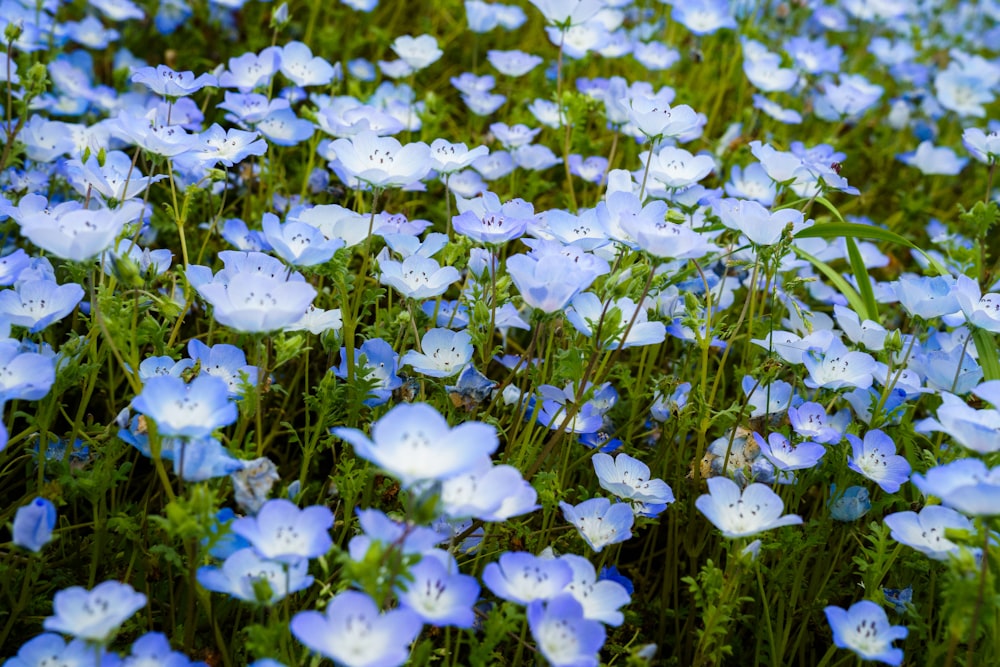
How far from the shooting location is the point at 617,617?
4.60ft

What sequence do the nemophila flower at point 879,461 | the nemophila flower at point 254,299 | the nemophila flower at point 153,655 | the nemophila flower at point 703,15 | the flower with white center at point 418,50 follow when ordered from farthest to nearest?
the nemophila flower at point 703,15, the flower with white center at point 418,50, the nemophila flower at point 879,461, the nemophila flower at point 254,299, the nemophila flower at point 153,655

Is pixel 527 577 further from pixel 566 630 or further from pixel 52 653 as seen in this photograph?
pixel 52 653

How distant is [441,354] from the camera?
182 cm

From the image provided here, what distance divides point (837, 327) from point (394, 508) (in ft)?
4.21

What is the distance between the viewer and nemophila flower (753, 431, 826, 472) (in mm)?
1700

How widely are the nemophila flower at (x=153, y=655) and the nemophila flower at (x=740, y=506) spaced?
2.66ft

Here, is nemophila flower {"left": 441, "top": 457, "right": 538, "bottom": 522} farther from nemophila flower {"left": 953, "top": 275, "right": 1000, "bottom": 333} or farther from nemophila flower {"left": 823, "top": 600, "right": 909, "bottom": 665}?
nemophila flower {"left": 953, "top": 275, "right": 1000, "bottom": 333}

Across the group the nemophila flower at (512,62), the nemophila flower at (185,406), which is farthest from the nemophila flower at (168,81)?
the nemophila flower at (512,62)

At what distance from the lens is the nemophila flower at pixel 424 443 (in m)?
1.19

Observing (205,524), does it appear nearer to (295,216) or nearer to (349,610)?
(349,610)

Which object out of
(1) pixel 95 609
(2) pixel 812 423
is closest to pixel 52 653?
(1) pixel 95 609

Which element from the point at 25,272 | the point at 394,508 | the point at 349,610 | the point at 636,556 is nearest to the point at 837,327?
the point at 636,556

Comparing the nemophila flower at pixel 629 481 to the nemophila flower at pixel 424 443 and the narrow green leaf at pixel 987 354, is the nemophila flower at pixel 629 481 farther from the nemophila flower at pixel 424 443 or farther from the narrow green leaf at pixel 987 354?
the narrow green leaf at pixel 987 354

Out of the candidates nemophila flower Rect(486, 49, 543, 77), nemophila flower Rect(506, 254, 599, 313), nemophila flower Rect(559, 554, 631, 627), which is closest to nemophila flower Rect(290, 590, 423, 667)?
nemophila flower Rect(559, 554, 631, 627)
